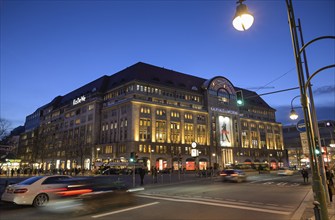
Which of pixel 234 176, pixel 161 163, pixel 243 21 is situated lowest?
pixel 234 176

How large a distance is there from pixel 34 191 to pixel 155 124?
6412 cm

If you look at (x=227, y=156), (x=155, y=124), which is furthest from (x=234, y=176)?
(x=227, y=156)

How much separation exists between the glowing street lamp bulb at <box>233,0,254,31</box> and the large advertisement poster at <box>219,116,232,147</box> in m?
86.0

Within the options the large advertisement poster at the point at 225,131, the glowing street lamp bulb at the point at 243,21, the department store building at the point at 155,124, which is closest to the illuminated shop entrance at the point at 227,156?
the department store building at the point at 155,124

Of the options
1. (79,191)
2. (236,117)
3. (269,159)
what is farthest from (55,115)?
(79,191)

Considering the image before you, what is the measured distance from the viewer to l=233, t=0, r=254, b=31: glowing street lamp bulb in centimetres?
724

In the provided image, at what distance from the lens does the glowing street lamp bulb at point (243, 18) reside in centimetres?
724

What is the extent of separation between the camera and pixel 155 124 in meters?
76.6

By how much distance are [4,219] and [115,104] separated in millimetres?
68864

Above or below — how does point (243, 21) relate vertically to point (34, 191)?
above

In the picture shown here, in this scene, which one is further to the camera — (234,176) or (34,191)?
(234,176)

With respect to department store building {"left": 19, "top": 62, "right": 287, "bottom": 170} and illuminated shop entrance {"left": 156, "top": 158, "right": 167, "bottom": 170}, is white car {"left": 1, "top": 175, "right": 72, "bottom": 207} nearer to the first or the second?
department store building {"left": 19, "top": 62, "right": 287, "bottom": 170}

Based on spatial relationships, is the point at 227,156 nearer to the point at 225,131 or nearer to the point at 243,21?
the point at 225,131

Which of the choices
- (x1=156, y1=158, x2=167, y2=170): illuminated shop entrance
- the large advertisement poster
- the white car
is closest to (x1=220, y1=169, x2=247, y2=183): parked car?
the white car
